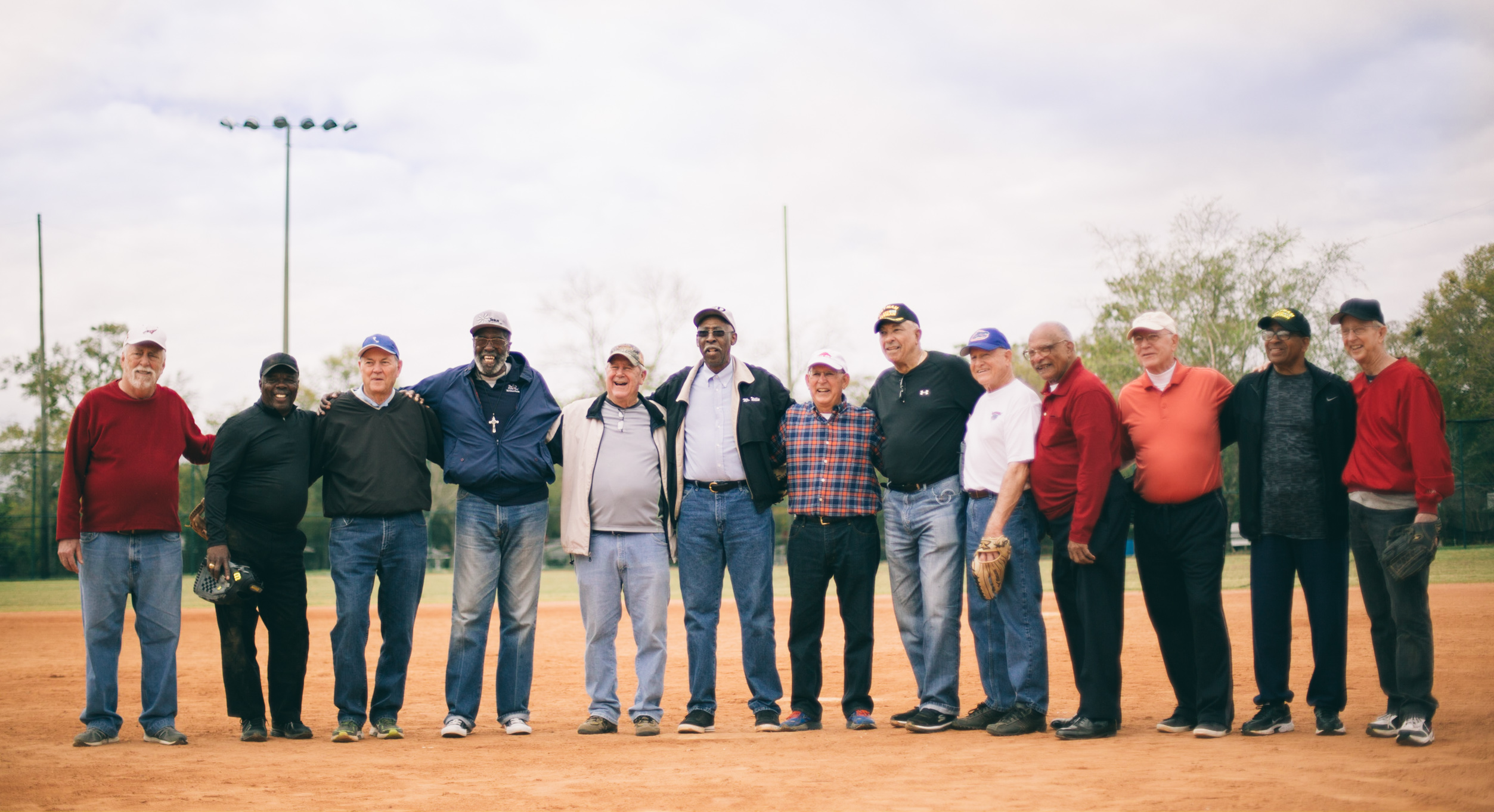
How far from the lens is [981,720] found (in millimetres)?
5836

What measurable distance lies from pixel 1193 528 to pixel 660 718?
3.10 meters

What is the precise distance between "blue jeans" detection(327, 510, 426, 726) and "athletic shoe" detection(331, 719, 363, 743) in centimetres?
2

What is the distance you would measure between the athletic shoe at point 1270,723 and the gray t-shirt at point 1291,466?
2.73 feet

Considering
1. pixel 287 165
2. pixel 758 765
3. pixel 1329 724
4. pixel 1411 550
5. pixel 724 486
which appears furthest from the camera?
pixel 287 165

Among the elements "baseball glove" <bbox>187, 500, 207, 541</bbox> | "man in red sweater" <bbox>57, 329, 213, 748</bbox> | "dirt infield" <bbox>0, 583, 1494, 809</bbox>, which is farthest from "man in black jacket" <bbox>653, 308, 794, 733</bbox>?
"baseball glove" <bbox>187, 500, 207, 541</bbox>

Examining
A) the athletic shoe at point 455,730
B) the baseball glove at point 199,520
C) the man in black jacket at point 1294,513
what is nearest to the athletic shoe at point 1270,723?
the man in black jacket at point 1294,513

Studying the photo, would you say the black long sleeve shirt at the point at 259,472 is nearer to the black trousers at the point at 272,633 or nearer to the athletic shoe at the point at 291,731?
the black trousers at the point at 272,633

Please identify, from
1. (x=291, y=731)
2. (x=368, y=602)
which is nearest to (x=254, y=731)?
(x=291, y=731)

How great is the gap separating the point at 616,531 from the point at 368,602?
1416 millimetres

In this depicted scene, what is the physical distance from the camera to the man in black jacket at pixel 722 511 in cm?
601

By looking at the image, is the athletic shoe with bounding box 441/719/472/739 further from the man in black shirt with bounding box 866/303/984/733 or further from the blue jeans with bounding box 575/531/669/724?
the man in black shirt with bounding box 866/303/984/733

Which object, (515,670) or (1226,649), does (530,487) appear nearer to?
(515,670)

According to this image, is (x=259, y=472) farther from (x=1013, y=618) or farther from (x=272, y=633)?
(x=1013, y=618)

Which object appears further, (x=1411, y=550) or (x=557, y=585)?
(x=557, y=585)
